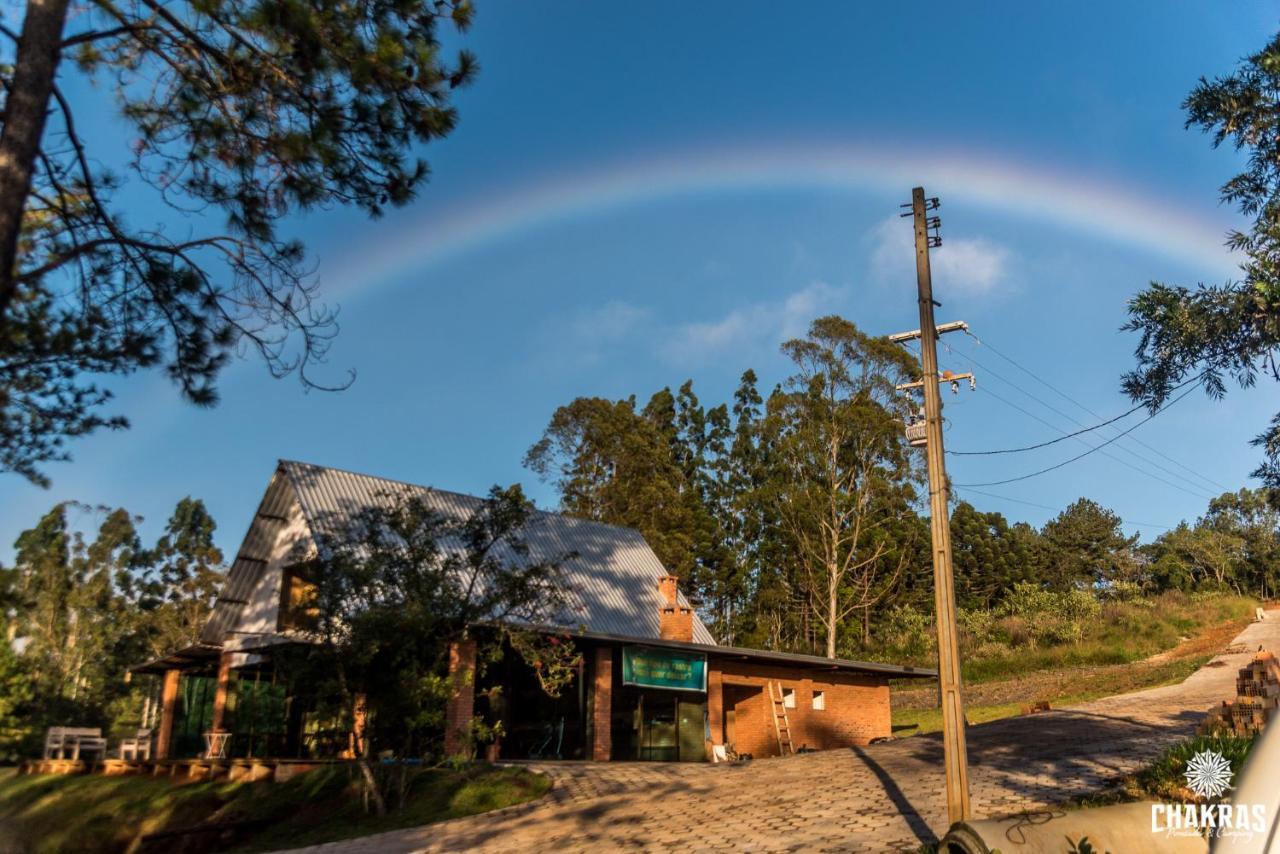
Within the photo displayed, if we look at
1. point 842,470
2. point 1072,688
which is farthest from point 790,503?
point 1072,688

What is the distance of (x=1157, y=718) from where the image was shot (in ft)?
59.6

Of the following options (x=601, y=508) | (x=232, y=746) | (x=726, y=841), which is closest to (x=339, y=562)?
(x=726, y=841)

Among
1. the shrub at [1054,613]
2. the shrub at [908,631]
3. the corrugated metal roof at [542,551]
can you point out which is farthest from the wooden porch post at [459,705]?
the shrub at [1054,613]

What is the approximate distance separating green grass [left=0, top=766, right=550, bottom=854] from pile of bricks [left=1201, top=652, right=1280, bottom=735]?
34.2 ft

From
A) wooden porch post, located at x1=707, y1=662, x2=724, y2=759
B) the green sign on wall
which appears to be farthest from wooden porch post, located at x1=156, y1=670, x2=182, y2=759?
wooden porch post, located at x1=707, y1=662, x2=724, y2=759

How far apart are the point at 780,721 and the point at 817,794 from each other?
36.3ft

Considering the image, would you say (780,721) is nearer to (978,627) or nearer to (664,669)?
(664,669)

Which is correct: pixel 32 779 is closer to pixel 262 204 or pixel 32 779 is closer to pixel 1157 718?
pixel 262 204

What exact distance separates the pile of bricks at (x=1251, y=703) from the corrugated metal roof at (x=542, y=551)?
12.0 m

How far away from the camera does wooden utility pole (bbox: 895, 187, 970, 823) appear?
1000cm

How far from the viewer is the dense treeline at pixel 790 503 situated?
43.4 metres

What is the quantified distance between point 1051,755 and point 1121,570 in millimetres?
58578

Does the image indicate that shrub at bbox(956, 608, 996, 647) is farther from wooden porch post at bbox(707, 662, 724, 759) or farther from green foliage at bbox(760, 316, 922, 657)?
wooden porch post at bbox(707, 662, 724, 759)

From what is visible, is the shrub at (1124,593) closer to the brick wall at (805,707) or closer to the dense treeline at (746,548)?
the dense treeline at (746,548)
